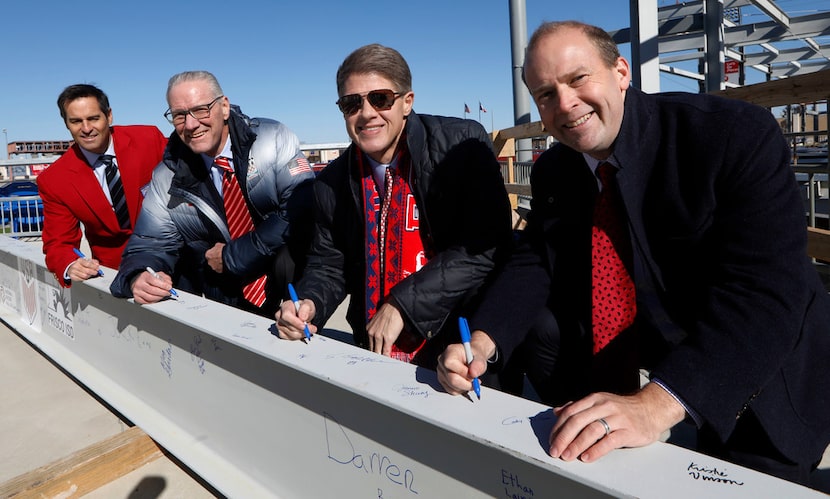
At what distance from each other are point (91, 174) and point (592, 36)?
3.60 meters

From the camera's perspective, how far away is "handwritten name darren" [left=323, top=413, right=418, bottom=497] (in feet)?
4.99

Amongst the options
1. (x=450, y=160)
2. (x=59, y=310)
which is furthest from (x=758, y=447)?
(x=59, y=310)

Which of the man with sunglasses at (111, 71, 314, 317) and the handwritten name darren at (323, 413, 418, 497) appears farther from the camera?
the man with sunglasses at (111, 71, 314, 317)

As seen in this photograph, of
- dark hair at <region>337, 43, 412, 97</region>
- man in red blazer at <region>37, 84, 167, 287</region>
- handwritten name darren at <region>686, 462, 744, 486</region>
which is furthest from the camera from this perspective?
man in red blazer at <region>37, 84, 167, 287</region>

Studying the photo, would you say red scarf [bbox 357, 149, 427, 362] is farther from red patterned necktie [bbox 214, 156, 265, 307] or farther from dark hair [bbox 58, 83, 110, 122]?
dark hair [bbox 58, 83, 110, 122]

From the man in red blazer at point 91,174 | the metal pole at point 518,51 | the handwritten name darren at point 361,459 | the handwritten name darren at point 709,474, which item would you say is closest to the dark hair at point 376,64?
the handwritten name darren at point 361,459

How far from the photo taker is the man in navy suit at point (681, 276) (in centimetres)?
132

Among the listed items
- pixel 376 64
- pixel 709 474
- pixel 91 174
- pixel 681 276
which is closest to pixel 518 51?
pixel 91 174

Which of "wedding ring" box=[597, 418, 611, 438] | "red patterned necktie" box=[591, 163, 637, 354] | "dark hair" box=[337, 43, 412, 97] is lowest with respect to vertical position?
"wedding ring" box=[597, 418, 611, 438]

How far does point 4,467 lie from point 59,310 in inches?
53.5

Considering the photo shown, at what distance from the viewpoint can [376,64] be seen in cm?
228

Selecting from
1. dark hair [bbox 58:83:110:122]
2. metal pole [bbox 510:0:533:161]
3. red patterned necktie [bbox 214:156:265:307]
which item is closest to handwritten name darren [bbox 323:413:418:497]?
red patterned necktie [bbox 214:156:265:307]

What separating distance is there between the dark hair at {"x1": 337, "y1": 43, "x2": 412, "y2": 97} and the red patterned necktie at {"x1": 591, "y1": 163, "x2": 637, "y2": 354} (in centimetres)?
92

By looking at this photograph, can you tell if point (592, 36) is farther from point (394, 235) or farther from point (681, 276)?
point (394, 235)
